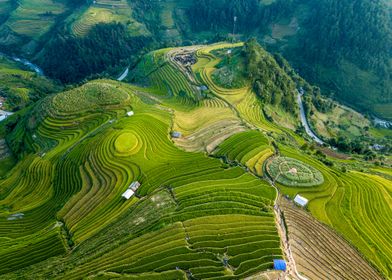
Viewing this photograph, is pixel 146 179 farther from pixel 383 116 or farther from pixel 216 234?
pixel 383 116

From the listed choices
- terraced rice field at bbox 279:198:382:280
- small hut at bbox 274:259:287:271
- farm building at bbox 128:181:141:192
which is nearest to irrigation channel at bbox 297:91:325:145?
terraced rice field at bbox 279:198:382:280

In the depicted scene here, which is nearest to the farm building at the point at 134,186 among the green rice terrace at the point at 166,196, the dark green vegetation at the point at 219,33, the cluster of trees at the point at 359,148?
the green rice terrace at the point at 166,196

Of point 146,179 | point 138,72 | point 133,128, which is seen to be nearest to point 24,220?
point 146,179

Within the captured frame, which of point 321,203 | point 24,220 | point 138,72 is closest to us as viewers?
point 321,203

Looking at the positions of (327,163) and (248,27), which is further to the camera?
(248,27)

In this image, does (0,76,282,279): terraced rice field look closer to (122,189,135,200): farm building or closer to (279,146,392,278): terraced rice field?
(122,189,135,200): farm building

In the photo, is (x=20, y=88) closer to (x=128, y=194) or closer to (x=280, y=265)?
(x=128, y=194)

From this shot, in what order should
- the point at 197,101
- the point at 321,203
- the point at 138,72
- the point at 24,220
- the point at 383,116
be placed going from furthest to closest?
the point at 383,116, the point at 138,72, the point at 197,101, the point at 24,220, the point at 321,203

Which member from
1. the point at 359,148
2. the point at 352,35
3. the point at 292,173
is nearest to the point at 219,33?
the point at 352,35
